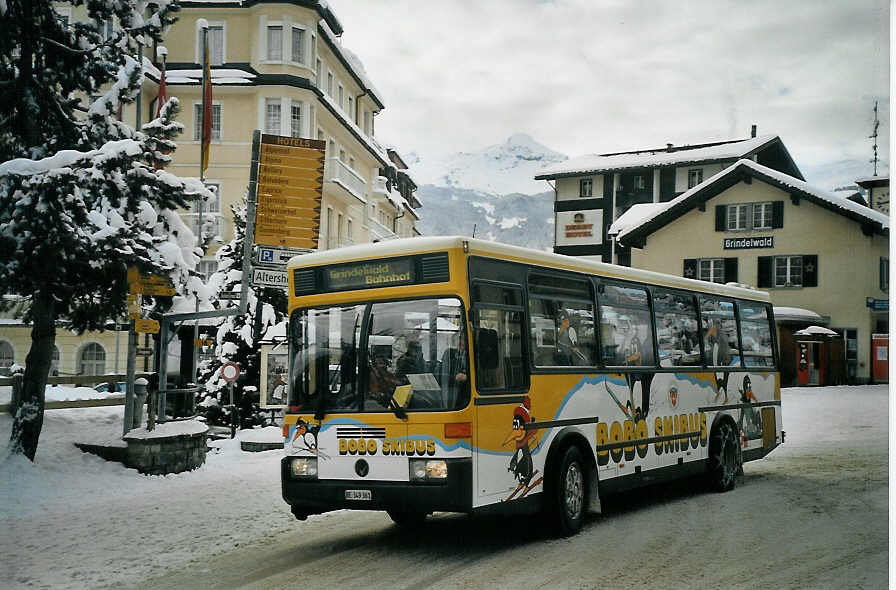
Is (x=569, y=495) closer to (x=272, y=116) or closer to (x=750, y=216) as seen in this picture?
(x=272, y=116)

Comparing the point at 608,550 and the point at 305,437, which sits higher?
the point at 305,437

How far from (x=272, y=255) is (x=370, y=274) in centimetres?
545

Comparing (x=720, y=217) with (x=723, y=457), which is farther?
(x=720, y=217)

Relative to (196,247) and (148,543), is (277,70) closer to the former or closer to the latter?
(196,247)

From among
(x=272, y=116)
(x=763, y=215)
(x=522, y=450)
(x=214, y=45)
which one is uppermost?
(x=214, y=45)

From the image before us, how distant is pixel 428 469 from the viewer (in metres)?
7.51

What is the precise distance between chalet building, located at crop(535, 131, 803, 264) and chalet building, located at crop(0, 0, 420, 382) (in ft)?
81.3

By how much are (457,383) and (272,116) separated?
1268 cm

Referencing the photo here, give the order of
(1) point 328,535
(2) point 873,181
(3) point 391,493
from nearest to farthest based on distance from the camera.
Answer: (3) point 391,493, (2) point 873,181, (1) point 328,535

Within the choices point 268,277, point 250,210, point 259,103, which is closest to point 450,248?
point 268,277

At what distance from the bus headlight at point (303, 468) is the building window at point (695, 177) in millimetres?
40551

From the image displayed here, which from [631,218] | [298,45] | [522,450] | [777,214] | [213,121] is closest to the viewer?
[522,450]

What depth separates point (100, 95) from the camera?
1269cm

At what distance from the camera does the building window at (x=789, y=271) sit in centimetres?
2730
